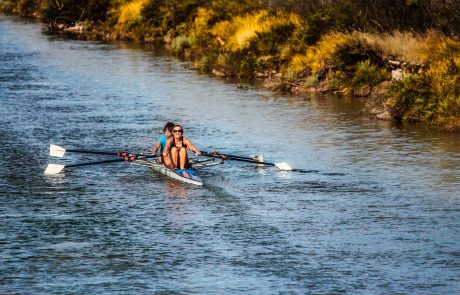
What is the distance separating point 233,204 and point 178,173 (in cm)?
265

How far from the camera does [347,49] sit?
119 feet

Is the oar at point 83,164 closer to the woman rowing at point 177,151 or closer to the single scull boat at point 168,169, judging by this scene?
the single scull boat at point 168,169

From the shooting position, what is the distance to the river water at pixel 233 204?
16.0 m

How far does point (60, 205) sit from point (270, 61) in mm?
20932

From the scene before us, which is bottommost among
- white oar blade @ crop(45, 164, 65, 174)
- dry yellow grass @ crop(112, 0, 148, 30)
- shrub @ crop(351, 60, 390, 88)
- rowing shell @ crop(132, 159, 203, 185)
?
white oar blade @ crop(45, 164, 65, 174)

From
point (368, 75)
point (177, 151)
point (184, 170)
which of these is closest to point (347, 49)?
point (368, 75)

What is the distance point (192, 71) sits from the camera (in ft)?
144

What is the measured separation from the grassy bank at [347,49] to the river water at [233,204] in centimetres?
105

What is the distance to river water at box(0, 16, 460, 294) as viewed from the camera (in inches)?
628

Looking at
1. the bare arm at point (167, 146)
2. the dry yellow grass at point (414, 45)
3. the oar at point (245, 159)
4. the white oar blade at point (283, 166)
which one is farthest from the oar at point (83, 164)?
the dry yellow grass at point (414, 45)

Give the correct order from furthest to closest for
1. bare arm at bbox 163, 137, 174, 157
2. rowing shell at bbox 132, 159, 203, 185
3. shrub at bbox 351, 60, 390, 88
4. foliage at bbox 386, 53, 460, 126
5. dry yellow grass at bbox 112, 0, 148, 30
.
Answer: dry yellow grass at bbox 112, 0, 148, 30 < shrub at bbox 351, 60, 390, 88 < foliage at bbox 386, 53, 460, 126 < bare arm at bbox 163, 137, 174, 157 < rowing shell at bbox 132, 159, 203, 185

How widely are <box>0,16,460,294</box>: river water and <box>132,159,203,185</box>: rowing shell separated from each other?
18 cm

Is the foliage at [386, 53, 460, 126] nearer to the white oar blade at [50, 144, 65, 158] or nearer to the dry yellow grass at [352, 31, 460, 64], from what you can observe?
the dry yellow grass at [352, 31, 460, 64]

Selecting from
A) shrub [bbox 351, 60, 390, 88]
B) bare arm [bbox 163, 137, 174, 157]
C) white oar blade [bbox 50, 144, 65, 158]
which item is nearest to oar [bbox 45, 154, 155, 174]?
bare arm [bbox 163, 137, 174, 157]
